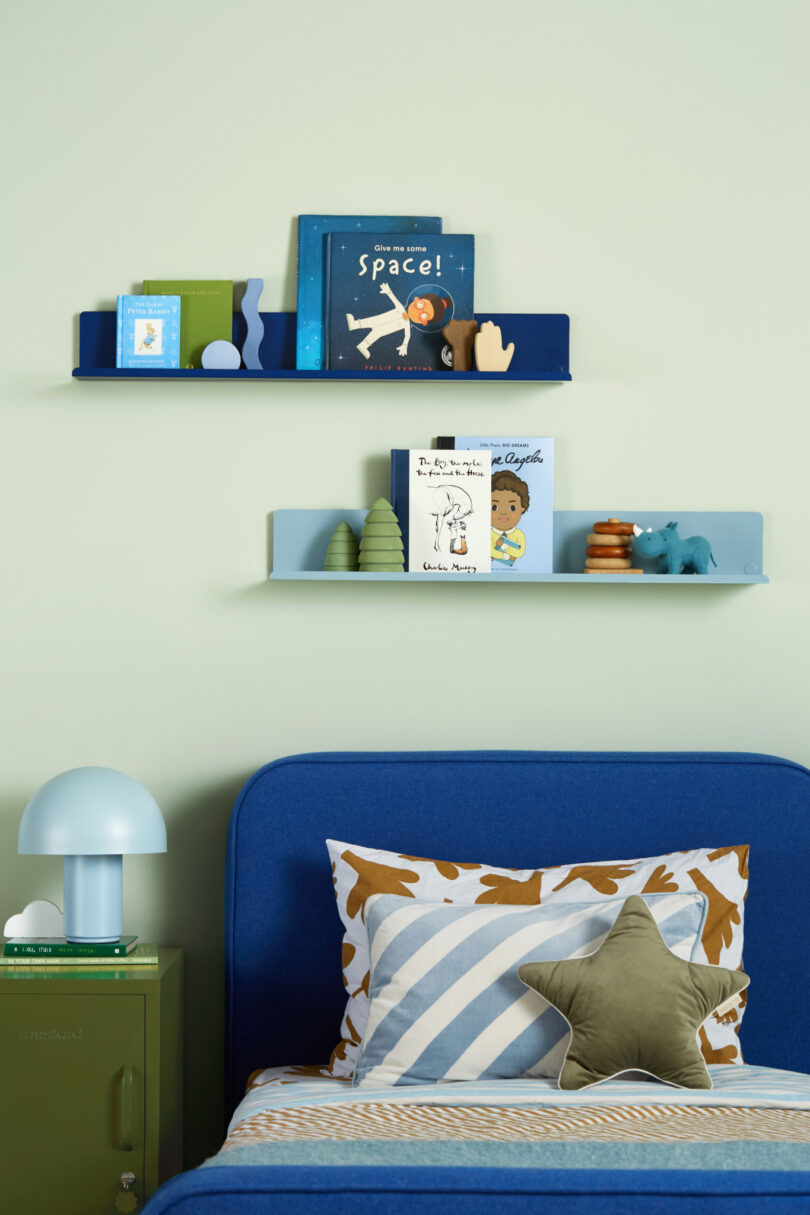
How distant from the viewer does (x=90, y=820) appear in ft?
6.49

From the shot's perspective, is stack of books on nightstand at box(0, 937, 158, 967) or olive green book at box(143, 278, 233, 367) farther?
olive green book at box(143, 278, 233, 367)

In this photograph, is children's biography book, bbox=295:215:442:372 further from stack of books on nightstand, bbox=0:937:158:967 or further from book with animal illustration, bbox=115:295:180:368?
stack of books on nightstand, bbox=0:937:158:967

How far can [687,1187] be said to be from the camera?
3.84 feet

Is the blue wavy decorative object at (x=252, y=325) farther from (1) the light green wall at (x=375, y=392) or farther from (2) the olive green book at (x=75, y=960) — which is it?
(2) the olive green book at (x=75, y=960)

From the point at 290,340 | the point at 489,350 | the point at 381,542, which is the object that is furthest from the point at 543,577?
the point at 290,340

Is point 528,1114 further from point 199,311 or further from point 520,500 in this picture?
point 199,311

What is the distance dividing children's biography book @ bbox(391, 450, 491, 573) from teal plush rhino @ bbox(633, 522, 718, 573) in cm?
32

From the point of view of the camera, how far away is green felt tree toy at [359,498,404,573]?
2211mm

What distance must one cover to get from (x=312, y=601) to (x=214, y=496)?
0.30 metres

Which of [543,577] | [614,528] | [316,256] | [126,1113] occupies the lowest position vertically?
[126,1113]

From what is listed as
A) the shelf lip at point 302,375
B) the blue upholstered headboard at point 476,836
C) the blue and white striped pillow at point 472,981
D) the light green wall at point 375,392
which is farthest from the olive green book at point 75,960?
the shelf lip at point 302,375

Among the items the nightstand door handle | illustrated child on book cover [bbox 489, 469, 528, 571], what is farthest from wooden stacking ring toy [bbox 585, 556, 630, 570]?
the nightstand door handle

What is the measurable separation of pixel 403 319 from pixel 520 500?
17.6 inches

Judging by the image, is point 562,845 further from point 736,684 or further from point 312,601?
point 312,601
